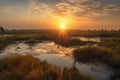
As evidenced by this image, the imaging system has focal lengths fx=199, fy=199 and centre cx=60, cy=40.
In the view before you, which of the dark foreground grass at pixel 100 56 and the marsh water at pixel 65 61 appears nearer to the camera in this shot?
the marsh water at pixel 65 61

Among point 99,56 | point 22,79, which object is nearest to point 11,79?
point 22,79

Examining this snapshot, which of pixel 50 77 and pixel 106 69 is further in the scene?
pixel 106 69

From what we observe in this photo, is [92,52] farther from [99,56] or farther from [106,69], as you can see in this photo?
[106,69]

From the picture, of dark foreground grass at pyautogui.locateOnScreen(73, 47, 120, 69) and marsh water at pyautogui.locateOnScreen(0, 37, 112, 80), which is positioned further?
dark foreground grass at pyautogui.locateOnScreen(73, 47, 120, 69)

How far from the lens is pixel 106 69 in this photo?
17.5m

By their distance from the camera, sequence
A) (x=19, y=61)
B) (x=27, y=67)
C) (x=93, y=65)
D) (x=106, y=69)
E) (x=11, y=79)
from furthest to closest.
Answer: (x=93, y=65)
(x=106, y=69)
(x=19, y=61)
(x=27, y=67)
(x=11, y=79)

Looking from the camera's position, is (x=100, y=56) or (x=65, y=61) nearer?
(x=65, y=61)

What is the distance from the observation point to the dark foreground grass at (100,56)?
1895 cm

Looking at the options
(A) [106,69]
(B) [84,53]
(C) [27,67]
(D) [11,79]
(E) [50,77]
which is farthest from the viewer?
(B) [84,53]

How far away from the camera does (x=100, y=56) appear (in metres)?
22.6

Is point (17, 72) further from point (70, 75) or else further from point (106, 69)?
point (106, 69)

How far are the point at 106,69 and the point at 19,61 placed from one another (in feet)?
24.7

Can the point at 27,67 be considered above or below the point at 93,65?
above

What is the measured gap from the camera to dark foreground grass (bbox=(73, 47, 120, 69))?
19.0 meters
